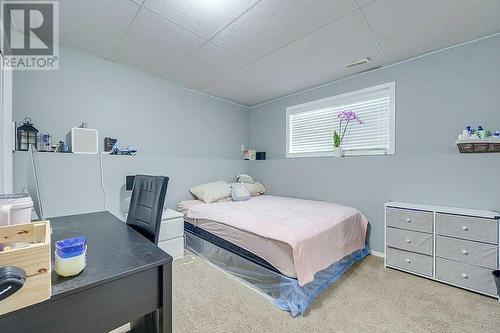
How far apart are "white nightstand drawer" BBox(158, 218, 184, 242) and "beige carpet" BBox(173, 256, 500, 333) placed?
20.9 inches

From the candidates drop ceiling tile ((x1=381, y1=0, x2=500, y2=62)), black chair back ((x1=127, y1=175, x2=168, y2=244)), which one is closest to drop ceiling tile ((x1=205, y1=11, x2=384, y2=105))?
drop ceiling tile ((x1=381, y1=0, x2=500, y2=62))

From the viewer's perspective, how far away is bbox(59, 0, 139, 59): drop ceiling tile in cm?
176

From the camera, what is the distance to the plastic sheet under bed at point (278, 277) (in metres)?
A: 1.67

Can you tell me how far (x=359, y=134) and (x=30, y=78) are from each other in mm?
3942

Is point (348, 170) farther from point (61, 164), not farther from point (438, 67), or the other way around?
point (61, 164)

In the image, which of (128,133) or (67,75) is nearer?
(67,75)

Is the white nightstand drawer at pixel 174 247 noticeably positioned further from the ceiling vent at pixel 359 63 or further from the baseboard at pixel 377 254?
the ceiling vent at pixel 359 63

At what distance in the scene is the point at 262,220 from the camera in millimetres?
2180

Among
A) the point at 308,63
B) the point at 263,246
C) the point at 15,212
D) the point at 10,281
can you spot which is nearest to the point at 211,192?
the point at 263,246

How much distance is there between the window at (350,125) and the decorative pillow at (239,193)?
1.08 meters

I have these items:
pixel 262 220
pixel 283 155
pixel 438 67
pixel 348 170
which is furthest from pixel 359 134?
pixel 262 220

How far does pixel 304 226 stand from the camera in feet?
6.44

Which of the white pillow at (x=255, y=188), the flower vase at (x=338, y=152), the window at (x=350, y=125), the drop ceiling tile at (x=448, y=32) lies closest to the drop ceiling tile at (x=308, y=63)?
the drop ceiling tile at (x=448, y=32)

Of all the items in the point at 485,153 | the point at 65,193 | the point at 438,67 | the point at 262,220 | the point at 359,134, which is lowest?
the point at 262,220
